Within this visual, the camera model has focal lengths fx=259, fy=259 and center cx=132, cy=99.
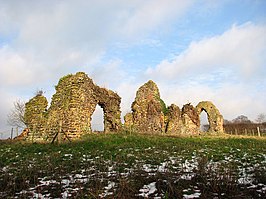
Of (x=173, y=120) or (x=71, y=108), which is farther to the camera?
(x=173, y=120)

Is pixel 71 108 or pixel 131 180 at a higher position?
pixel 71 108

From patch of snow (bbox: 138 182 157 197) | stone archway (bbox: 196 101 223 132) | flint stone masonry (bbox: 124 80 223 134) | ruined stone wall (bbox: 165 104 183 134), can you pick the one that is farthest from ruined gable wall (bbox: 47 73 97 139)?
stone archway (bbox: 196 101 223 132)

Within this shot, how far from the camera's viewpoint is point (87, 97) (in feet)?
68.0

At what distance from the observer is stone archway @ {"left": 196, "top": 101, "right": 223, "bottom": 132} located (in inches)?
1368

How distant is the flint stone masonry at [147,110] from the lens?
2775 cm

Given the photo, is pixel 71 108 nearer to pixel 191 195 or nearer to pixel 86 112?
pixel 86 112

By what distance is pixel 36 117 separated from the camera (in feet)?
70.8

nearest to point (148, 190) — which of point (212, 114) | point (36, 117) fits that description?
point (36, 117)

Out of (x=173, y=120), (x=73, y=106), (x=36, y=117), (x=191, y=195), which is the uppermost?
(x=73, y=106)

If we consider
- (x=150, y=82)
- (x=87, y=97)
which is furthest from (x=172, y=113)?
(x=87, y=97)

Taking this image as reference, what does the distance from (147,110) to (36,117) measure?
11734 mm

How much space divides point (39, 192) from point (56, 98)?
48.6 feet

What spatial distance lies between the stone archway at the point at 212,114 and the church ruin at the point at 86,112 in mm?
3924

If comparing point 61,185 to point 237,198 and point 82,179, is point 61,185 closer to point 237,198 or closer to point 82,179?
point 82,179
